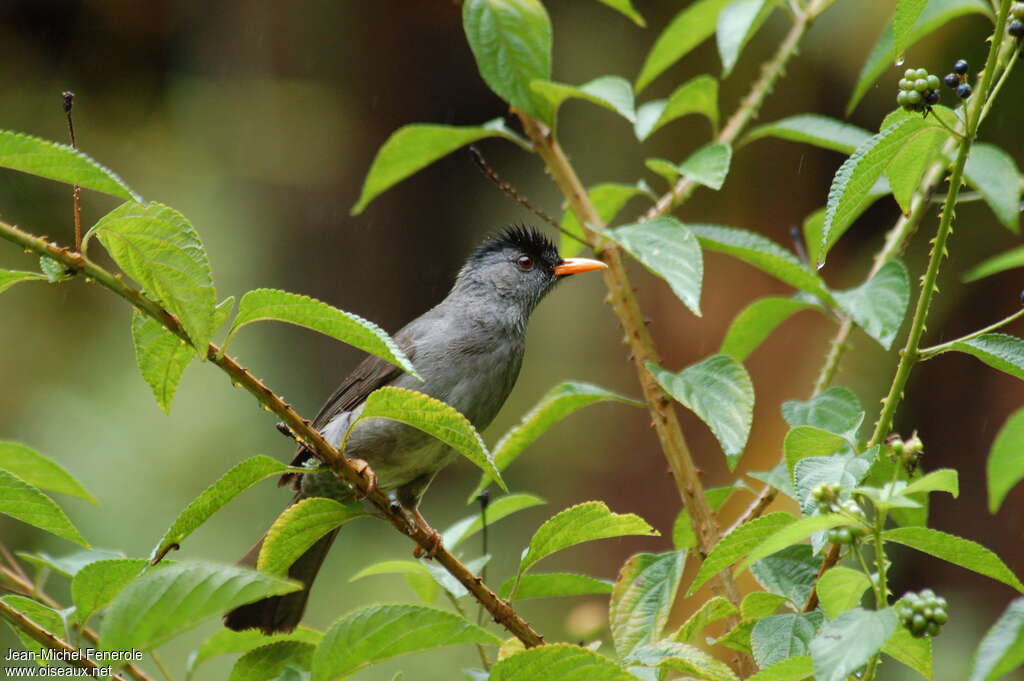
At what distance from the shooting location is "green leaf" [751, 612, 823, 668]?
1.95 m

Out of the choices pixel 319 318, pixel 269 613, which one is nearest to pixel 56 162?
pixel 319 318

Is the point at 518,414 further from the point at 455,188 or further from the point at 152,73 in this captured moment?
the point at 152,73

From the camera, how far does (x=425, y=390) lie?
3.99 m

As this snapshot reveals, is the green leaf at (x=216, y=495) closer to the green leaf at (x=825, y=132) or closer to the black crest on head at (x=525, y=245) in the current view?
the green leaf at (x=825, y=132)

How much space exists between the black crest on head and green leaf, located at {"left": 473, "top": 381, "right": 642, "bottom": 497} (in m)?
2.17

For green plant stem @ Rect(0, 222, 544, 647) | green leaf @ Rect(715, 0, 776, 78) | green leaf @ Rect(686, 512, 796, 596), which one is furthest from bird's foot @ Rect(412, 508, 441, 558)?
green leaf @ Rect(715, 0, 776, 78)

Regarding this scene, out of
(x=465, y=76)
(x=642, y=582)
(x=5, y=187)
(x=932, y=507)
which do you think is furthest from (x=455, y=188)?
(x=642, y=582)

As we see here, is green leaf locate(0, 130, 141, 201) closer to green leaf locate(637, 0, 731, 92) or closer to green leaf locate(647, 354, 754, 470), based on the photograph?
green leaf locate(647, 354, 754, 470)

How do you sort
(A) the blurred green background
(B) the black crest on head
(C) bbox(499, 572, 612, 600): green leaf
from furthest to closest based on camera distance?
1. (A) the blurred green background
2. (B) the black crest on head
3. (C) bbox(499, 572, 612, 600): green leaf

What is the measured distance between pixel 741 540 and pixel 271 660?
981 millimetres

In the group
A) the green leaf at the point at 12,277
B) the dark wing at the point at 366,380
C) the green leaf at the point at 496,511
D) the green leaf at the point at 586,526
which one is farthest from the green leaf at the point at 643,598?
the dark wing at the point at 366,380

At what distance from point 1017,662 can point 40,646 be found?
1.73m

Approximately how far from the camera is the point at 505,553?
6.16 metres

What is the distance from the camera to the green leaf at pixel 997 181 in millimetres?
2740
